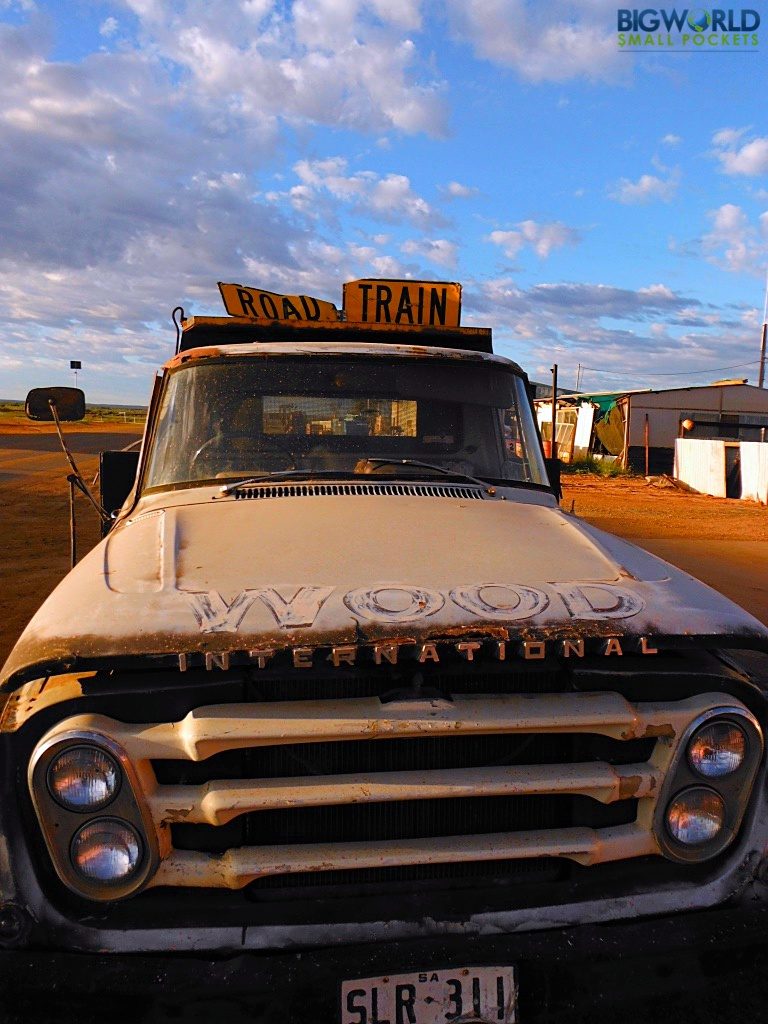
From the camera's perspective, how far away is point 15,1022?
1.65 m

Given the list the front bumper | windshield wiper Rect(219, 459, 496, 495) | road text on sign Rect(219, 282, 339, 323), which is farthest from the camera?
road text on sign Rect(219, 282, 339, 323)

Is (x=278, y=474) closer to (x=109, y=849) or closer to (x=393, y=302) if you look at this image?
(x=109, y=849)

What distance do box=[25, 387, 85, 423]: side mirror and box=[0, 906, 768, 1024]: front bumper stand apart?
2678mm

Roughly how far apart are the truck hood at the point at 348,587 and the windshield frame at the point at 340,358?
14.5 inches

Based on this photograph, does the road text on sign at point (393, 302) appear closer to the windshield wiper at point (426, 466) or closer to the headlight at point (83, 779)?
the windshield wiper at point (426, 466)

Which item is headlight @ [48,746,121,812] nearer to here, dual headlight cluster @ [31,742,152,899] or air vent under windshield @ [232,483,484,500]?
dual headlight cluster @ [31,742,152,899]

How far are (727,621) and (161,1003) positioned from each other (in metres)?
1.56

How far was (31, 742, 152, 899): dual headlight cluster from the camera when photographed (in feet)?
5.89

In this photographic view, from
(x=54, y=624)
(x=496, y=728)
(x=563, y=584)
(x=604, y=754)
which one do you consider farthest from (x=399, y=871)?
(x=54, y=624)

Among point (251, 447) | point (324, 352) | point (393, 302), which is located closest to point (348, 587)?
point (251, 447)

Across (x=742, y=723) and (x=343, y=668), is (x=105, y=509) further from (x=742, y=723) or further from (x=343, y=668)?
(x=742, y=723)

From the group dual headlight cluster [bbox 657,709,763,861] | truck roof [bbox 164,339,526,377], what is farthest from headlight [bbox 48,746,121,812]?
truck roof [bbox 164,339,526,377]

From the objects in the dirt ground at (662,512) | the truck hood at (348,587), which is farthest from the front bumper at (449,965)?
the dirt ground at (662,512)

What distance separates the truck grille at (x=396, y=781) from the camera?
71.5 inches
